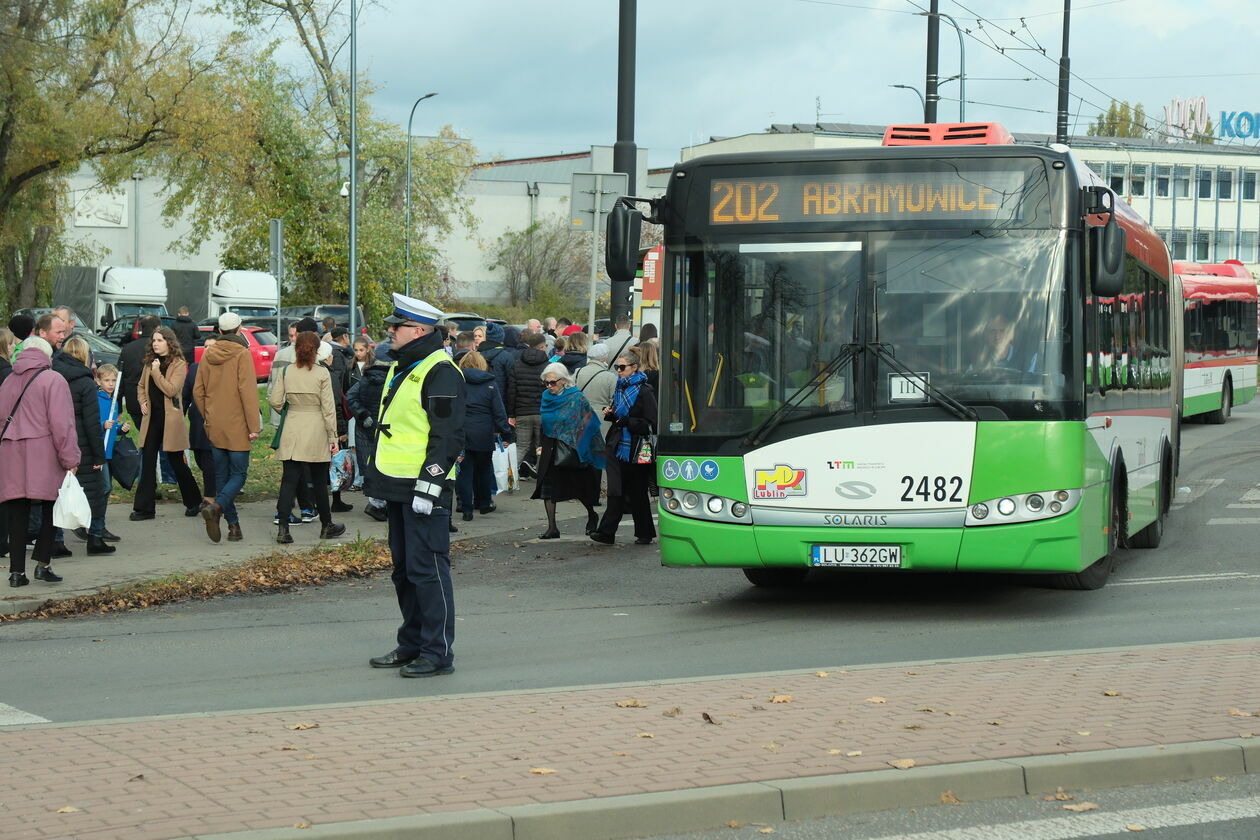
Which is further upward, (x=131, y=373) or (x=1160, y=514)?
(x=131, y=373)

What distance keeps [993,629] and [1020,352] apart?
5.52ft

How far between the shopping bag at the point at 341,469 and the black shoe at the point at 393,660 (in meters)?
7.82

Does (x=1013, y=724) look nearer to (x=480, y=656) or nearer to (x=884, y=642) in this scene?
(x=884, y=642)

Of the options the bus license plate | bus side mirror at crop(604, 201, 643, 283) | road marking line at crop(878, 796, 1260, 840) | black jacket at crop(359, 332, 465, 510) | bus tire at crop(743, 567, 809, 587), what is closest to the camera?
road marking line at crop(878, 796, 1260, 840)

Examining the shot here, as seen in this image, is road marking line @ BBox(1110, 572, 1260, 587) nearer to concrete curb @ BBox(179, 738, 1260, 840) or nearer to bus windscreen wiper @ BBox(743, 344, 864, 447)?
bus windscreen wiper @ BBox(743, 344, 864, 447)

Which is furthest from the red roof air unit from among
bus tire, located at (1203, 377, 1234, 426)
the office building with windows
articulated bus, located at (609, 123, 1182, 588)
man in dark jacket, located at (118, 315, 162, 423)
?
the office building with windows

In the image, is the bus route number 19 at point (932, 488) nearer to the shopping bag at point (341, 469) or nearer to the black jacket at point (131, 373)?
the shopping bag at point (341, 469)

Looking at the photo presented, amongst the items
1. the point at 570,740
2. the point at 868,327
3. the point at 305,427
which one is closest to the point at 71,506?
the point at 305,427

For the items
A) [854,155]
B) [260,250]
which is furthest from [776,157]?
[260,250]

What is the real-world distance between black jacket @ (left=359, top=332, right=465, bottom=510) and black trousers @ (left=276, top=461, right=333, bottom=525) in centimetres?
581

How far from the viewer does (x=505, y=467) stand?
1814 centimetres

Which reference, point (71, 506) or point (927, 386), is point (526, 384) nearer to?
point (71, 506)

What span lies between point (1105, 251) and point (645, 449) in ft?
16.7

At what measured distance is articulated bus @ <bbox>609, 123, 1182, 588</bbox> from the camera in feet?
32.6
